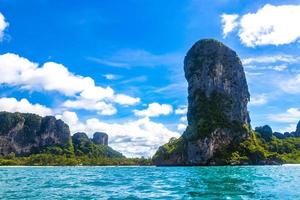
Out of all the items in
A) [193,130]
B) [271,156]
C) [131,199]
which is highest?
[193,130]

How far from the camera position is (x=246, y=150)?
192 meters

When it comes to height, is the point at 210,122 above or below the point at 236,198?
above

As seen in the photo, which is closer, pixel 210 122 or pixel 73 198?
pixel 73 198

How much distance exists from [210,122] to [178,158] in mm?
22304

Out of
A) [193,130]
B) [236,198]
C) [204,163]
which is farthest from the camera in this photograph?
[193,130]

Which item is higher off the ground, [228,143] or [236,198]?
[228,143]

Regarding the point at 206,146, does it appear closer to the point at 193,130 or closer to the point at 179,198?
the point at 193,130

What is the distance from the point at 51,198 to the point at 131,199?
526 cm

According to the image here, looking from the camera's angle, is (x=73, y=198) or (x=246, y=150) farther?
(x=246, y=150)

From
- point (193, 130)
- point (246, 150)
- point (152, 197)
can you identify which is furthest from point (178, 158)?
point (152, 197)

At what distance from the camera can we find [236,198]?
85.9ft

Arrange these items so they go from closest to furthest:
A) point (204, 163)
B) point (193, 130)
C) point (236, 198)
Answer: point (236, 198) → point (204, 163) → point (193, 130)

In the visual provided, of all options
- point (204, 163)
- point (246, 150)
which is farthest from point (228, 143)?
point (204, 163)

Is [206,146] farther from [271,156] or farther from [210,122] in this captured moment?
[271,156]
